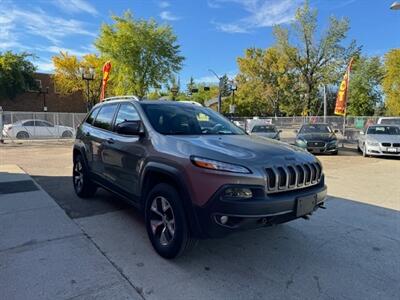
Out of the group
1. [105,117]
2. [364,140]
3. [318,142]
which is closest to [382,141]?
[364,140]

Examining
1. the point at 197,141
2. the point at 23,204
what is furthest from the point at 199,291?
the point at 23,204

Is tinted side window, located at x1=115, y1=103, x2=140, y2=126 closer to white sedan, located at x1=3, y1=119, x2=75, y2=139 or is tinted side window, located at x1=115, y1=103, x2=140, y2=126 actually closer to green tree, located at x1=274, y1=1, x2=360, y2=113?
white sedan, located at x1=3, y1=119, x2=75, y2=139

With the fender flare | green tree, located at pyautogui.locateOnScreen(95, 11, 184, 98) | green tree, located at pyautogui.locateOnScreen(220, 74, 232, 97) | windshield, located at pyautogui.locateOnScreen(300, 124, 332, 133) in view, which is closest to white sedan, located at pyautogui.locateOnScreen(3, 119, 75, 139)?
green tree, located at pyautogui.locateOnScreen(95, 11, 184, 98)

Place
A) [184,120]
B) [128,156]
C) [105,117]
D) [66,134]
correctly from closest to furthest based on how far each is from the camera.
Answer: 1. [128,156]
2. [184,120]
3. [105,117]
4. [66,134]

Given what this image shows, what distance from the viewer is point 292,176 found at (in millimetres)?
3211

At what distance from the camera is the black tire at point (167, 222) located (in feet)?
10.5

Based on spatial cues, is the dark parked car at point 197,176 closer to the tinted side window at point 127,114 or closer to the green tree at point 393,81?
the tinted side window at point 127,114

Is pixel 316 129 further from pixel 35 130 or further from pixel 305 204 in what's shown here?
pixel 35 130

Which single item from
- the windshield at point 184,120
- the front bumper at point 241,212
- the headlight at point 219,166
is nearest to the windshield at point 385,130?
the windshield at point 184,120

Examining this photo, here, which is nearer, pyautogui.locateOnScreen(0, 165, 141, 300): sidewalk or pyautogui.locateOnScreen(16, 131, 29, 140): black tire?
pyautogui.locateOnScreen(0, 165, 141, 300): sidewalk

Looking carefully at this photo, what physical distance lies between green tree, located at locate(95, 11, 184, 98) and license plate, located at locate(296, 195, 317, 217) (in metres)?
26.5

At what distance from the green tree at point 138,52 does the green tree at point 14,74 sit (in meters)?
11.9

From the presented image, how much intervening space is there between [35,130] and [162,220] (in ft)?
67.5

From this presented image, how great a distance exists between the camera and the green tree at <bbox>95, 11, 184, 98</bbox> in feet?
93.9
